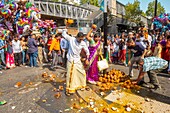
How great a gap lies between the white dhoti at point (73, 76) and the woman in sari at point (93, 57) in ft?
2.32

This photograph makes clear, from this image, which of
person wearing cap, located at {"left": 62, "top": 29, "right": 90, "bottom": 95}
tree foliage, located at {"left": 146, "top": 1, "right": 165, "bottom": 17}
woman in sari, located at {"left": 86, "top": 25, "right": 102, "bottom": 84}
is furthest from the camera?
tree foliage, located at {"left": 146, "top": 1, "right": 165, "bottom": 17}

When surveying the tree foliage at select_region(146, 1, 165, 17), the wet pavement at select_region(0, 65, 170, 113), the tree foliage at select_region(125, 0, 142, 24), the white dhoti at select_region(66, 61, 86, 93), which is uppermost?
the tree foliage at select_region(146, 1, 165, 17)

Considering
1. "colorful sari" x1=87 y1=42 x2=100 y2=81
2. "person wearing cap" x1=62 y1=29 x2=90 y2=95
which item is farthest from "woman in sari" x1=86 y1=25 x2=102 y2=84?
"person wearing cap" x1=62 y1=29 x2=90 y2=95

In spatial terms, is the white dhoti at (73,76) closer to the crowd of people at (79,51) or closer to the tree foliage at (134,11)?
the crowd of people at (79,51)

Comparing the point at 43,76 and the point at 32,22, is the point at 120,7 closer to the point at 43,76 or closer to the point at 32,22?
the point at 32,22

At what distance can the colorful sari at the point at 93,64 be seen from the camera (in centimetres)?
577

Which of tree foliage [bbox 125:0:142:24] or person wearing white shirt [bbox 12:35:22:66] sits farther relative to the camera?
tree foliage [bbox 125:0:142:24]

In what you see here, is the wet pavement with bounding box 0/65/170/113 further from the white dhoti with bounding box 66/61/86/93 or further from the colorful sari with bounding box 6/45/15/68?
the colorful sari with bounding box 6/45/15/68

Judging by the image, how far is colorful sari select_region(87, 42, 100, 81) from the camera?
5766 millimetres

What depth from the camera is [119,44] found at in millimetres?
10266

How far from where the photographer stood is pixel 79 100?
4.66 metres

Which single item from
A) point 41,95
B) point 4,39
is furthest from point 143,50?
point 4,39

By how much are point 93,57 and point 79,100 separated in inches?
67.0

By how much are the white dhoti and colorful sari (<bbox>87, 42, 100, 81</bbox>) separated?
0.78 metres
